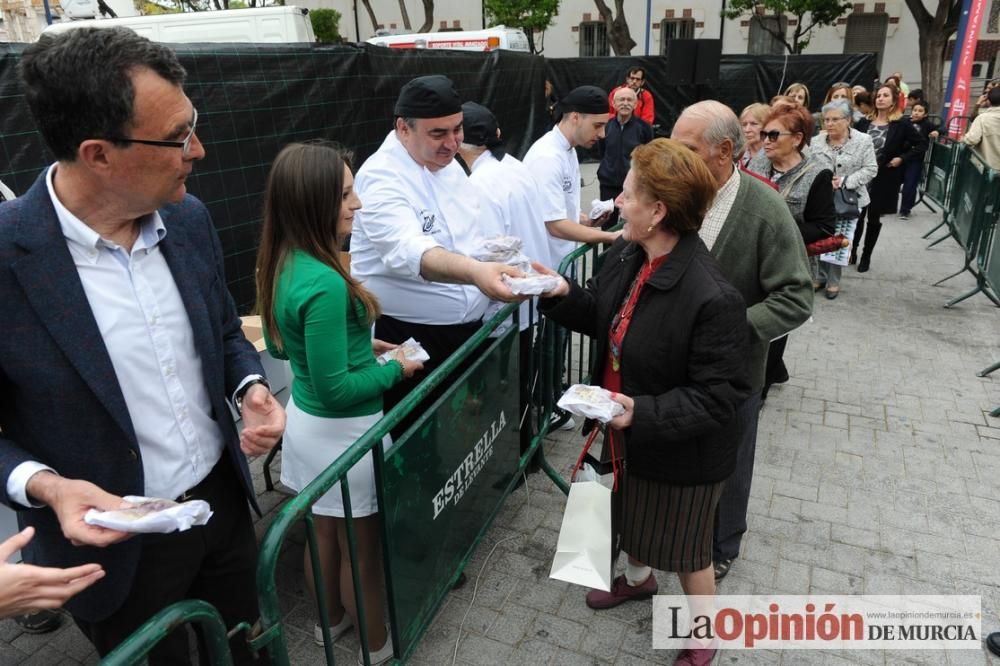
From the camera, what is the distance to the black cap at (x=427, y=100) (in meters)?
2.95

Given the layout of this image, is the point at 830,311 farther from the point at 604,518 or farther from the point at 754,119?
the point at 604,518

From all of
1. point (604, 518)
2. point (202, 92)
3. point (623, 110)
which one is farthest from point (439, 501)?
point (623, 110)

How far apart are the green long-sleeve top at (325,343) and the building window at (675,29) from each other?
38500 mm

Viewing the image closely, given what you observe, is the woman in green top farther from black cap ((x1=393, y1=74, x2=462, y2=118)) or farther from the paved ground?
the paved ground

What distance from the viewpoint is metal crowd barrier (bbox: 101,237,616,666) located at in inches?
62.7

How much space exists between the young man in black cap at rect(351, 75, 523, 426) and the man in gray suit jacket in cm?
98

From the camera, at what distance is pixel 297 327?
2277 millimetres

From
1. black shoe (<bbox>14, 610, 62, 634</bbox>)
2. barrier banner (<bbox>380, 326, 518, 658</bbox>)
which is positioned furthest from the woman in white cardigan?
black shoe (<bbox>14, 610, 62, 634</bbox>)

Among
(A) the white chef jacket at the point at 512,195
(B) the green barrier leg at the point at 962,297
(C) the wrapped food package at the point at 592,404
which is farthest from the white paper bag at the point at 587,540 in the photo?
(B) the green barrier leg at the point at 962,297

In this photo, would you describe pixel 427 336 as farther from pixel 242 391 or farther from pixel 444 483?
pixel 242 391

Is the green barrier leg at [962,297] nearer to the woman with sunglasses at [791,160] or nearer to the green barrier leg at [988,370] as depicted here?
the green barrier leg at [988,370]

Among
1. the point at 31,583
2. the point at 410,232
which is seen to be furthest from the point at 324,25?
the point at 31,583

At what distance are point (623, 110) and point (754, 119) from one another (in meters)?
3.44

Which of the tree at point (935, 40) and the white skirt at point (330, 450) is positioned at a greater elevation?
the tree at point (935, 40)
